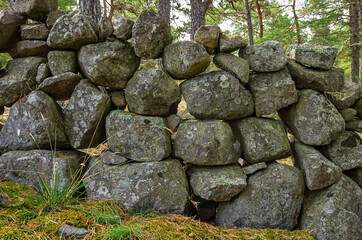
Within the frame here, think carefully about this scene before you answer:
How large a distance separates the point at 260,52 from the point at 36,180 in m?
3.08

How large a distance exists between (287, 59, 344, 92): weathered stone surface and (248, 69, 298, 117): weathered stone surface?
16cm

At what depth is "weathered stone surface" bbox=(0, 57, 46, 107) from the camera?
291 cm

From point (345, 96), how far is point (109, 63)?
120 inches

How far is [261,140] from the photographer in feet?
9.23

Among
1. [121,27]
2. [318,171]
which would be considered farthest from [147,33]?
[318,171]

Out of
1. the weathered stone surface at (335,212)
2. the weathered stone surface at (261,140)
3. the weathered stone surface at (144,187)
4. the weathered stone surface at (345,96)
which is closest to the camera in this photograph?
the weathered stone surface at (335,212)

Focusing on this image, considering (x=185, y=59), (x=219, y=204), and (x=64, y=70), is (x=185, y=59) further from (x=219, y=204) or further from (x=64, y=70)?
(x=219, y=204)

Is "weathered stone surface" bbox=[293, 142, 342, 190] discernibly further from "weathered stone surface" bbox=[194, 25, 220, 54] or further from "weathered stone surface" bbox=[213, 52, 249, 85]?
"weathered stone surface" bbox=[194, 25, 220, 54]

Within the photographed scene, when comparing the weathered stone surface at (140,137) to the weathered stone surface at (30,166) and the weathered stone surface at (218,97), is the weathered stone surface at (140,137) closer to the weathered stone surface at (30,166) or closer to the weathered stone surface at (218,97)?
the weathered stone surface at (218,97)

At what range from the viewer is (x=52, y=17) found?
301cm

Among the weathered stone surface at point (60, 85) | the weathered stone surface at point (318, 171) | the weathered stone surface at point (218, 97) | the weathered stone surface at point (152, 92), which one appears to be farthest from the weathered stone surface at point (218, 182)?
the weathered stone surface at point (60, 85)

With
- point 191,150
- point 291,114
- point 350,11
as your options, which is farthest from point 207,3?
point 191,150

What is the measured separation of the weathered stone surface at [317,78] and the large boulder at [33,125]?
3034 millimetres

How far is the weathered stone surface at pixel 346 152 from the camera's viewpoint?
9.43ft
